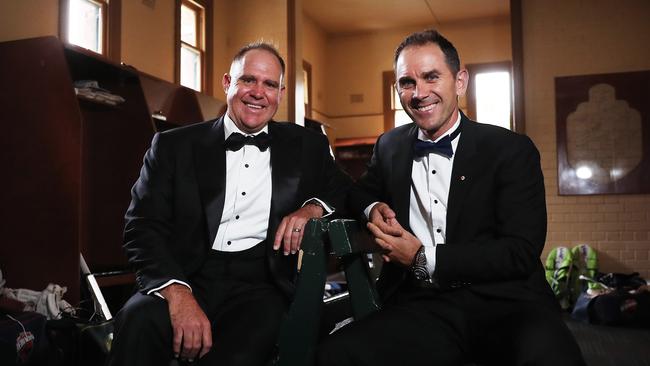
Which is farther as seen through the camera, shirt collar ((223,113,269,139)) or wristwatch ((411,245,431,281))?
shirt collar ((223,113,269,139))

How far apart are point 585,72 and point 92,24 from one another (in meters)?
5.18

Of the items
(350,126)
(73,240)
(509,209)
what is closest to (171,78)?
(73,240)

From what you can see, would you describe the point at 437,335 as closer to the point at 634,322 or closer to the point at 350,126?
the point at 634,322

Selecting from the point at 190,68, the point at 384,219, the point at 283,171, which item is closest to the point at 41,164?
the point at 283,171

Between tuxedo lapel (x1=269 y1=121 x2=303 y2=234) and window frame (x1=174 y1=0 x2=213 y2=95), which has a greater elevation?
window frame (x1=174 y1=0 x2=213 y2=95)

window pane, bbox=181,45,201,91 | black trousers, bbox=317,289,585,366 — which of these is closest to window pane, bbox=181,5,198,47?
window pane, bbox=181,45,201,91

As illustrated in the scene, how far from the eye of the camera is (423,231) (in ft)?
6.41

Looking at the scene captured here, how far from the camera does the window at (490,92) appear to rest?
428 inches

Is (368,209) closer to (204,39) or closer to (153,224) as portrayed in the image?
(153,224)

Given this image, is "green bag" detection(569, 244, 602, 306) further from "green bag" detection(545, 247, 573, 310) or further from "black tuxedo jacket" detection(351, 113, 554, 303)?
"black tuxedo jacket" detection(351, 113, 554, 303)

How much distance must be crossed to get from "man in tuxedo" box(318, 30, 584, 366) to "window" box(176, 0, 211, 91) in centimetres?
506

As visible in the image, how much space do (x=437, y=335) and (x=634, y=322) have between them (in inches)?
149

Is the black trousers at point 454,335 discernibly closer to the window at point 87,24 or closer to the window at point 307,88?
the window at point 87,24

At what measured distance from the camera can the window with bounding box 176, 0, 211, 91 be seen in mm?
6738
